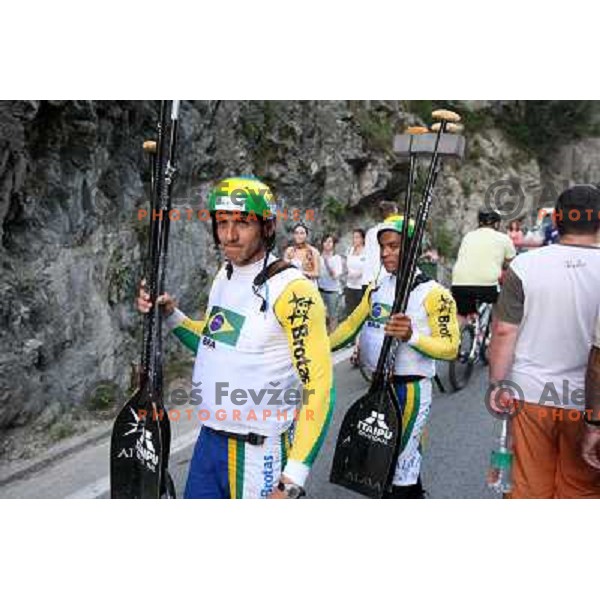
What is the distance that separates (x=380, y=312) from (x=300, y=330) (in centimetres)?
145

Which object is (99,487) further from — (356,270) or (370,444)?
(356,270)

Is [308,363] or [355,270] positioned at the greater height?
[355,270]

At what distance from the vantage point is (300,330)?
2.61 m

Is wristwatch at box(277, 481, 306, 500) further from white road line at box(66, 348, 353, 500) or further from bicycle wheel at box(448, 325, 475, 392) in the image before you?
bicycle wheel at box(448, 325, 475, 392)

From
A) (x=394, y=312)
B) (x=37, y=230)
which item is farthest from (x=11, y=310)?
(x=394, y=312)

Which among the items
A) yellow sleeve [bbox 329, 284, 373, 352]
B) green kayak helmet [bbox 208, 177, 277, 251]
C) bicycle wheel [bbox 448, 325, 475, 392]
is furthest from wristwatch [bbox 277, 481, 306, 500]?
bicycle wheel [bbox 448, 325, 475, 392]

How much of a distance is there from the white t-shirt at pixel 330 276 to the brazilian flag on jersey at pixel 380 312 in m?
5.43

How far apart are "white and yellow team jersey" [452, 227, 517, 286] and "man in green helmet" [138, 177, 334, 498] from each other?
476 centimetres

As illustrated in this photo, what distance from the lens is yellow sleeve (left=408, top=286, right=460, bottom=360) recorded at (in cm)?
377

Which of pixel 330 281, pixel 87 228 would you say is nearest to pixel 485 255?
pixel 330 281

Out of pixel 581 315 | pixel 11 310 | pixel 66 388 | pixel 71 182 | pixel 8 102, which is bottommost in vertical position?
pixel 66 388

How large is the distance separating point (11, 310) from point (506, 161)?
66.7 feet
